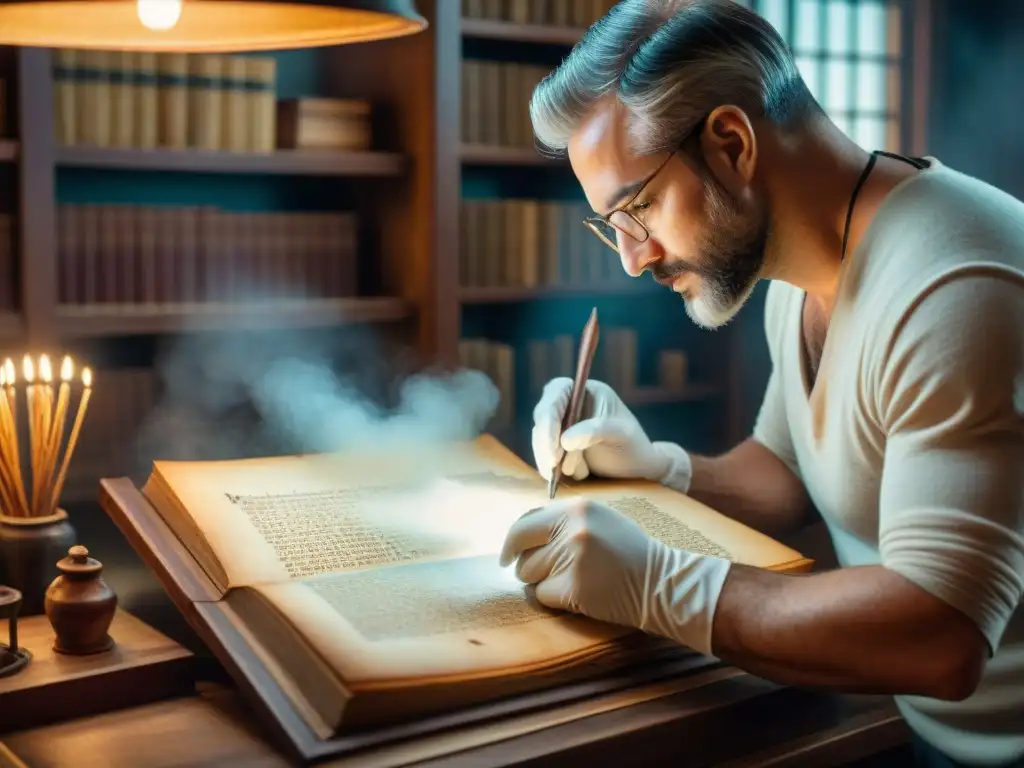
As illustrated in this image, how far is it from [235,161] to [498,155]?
67 centimetres

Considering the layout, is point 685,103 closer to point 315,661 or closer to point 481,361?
point 315,661

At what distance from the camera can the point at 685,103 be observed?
1.18 m

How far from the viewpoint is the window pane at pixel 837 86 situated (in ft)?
11.2

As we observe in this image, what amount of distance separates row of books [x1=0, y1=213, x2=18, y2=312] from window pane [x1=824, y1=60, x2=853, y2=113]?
7.25ft

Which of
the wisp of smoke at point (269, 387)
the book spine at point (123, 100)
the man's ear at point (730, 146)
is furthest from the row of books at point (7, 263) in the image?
the man's ear at point (730, 146)

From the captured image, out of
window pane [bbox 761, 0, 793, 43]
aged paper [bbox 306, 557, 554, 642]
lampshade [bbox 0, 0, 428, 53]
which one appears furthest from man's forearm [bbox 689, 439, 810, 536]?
window pane [bbox 761, 0, 793, 43]

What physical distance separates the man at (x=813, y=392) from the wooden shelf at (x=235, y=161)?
123cm

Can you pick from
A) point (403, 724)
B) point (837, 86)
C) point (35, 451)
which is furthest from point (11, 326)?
point (837, 86)

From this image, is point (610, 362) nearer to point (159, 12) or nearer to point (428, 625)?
point (159, 12)

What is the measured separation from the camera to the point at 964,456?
975mm

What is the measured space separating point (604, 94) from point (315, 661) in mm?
660

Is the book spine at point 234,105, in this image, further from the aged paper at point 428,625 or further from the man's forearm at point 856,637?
the man's forearm at point 856,637

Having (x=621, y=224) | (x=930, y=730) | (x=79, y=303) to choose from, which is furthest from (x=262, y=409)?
(x=930, y=730)

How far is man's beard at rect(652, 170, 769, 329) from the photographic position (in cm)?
124
